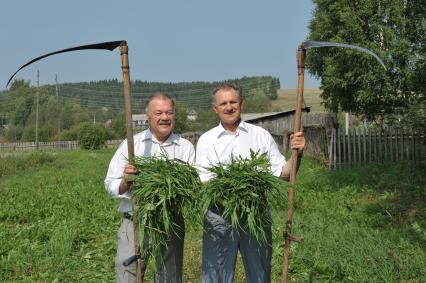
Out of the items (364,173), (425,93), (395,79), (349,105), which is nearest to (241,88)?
(425,93)

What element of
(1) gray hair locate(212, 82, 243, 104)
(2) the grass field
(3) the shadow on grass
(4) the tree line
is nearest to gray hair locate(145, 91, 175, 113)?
(1) gray hair locate(212, 82, 243, 104)

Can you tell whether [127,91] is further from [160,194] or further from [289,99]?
[289,99]

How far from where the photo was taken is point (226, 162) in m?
3.62

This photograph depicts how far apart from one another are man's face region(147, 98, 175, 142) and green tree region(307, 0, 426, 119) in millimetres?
12541

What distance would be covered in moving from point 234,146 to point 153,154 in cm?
60

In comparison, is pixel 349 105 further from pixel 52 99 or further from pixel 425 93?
pixel 52 99

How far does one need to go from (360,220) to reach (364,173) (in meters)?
4.48

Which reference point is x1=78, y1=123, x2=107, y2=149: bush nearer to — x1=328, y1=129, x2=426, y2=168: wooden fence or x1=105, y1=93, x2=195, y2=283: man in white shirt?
x1=328, y1=129, x2=426, y2=168: wooden fence

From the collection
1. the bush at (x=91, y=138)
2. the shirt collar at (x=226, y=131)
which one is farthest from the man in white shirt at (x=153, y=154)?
the bush at (x=91, y=138)

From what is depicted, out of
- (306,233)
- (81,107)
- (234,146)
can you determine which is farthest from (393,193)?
(81,107)

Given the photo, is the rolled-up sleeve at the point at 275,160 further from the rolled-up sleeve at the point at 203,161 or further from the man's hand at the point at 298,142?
the rolled-up sleeve at the point at 203,161

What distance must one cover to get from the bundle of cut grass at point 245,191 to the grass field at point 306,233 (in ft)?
0.54

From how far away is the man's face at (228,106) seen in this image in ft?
11.9

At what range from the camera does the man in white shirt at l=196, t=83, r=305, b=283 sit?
3.62 m
